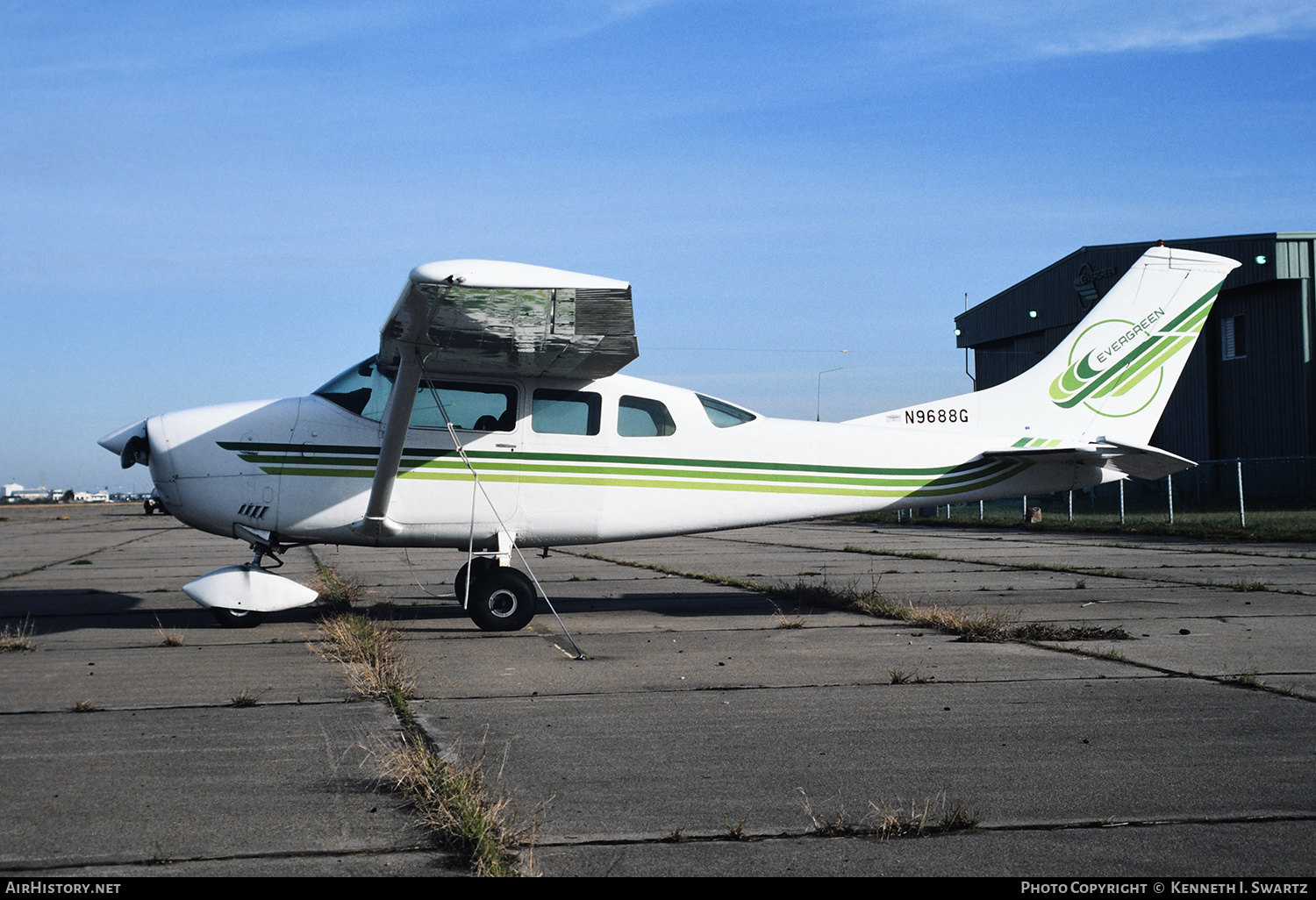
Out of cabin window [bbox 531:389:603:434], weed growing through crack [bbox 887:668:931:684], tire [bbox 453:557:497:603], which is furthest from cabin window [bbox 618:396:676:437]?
weed growing through crack [bbox 887:668:931:684]

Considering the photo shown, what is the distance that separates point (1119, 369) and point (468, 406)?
6.17 meters

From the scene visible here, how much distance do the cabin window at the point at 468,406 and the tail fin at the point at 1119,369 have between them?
3542 mm

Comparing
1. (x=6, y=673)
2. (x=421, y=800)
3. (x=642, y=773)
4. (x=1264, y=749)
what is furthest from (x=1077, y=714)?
(x=6, y=673)

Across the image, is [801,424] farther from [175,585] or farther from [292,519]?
[175,585]

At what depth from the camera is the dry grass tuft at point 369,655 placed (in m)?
5.46

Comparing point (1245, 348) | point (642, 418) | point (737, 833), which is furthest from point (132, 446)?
point (1245, 348)

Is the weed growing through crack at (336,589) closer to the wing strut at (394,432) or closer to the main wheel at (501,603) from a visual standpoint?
the wing strut at (394,432)

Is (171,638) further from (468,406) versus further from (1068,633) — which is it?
(1068,633)

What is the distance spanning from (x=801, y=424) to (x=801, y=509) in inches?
30.5

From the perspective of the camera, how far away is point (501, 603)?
8.16 meters

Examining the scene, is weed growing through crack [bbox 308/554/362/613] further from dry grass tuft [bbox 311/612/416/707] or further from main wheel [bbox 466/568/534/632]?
main wheel [bbox 466/568/534/632]

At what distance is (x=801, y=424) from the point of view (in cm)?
948

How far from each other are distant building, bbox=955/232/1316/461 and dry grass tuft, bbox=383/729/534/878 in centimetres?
2747
